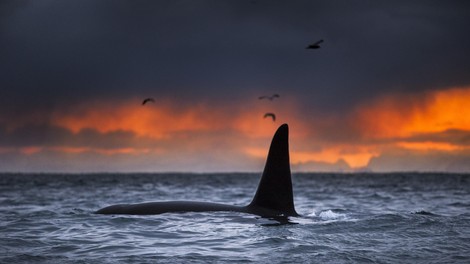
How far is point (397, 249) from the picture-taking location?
982cm

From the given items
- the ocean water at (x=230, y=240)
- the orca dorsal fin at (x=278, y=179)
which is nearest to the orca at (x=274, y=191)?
the orca dorsal fin at (x=278, y=179)

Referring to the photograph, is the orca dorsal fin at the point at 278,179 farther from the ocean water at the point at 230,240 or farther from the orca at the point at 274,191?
the ocean water at the point at 230,240

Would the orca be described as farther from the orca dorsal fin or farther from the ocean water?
the ocean water

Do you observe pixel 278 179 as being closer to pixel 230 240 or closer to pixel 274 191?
pixel 274 191

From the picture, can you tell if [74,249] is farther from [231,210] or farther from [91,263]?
[231,210]

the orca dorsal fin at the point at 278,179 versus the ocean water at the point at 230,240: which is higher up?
the orca dorsal fin at the point at 278,179

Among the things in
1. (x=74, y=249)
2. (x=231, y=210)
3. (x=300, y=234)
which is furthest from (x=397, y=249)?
(x=74, y=249)

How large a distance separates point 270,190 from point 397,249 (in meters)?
4.06

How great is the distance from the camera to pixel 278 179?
1305 cm

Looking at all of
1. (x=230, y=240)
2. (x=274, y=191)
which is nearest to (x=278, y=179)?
(x=274, y=191)

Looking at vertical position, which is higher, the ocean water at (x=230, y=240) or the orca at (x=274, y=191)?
the orca at (x=274, y=191)

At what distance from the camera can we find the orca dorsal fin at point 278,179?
12852 mm

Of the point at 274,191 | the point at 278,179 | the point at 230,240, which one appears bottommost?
the point at 230,240

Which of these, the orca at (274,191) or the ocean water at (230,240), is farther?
the orca at (274,191)
